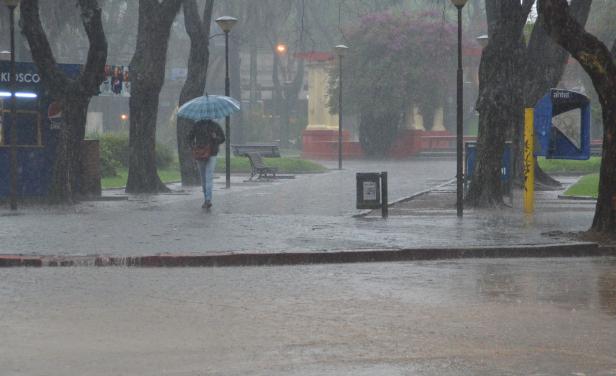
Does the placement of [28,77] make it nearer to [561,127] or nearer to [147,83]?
[147,83]

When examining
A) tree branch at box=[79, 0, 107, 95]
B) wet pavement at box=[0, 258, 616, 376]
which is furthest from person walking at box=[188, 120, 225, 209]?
wet pavement at box=[0, 258, 616, 376]

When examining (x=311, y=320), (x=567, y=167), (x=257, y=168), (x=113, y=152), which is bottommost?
(x=567, y=167)

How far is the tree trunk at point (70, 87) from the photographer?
955 inches

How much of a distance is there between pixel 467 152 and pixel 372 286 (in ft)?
47.1

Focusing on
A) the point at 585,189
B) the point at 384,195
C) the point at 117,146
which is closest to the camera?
the point at 384,195

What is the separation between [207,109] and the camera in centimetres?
2586

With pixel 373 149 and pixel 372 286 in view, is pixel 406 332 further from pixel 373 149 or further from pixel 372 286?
pixel 373 149

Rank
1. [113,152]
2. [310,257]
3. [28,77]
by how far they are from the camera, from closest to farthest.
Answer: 1. [310,257]
2. [28,77]
3. [113,152]

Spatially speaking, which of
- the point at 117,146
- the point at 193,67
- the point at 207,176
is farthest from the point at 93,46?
the point at 117,146

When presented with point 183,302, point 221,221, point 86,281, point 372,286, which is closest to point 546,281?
point 372,286

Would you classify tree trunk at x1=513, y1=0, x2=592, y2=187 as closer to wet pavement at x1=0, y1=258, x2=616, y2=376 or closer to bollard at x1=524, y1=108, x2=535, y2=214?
bollard at x1=524, y1=108, x2=535, y2=214

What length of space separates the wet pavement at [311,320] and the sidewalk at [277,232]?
1.92 ft

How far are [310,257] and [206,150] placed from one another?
8693 mm

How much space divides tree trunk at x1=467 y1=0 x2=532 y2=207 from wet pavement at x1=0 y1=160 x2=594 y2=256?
35.5 inches
